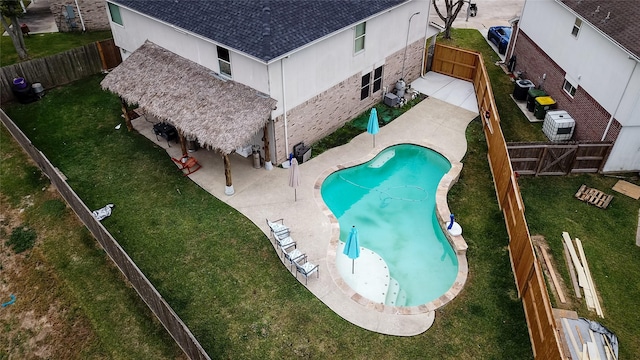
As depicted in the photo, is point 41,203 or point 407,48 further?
point 407,48

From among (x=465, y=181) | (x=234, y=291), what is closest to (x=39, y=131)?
(x=234, y=291)

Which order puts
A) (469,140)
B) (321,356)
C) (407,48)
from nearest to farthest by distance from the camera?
(321,356) < (469,140) < (407,48)

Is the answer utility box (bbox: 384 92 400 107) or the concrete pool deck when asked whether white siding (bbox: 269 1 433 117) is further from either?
the concrete pool deck

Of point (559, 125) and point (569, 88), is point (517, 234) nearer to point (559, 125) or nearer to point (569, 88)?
point (559, 125)

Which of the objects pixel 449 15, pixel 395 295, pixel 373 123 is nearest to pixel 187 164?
pixel 373 123

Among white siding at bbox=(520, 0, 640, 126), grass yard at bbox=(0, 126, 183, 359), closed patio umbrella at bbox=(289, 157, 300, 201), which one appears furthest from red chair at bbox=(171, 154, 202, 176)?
white siding at bbox=(520, 0, 640, 126)

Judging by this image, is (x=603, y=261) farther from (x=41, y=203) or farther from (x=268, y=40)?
(x=41, y=203)
